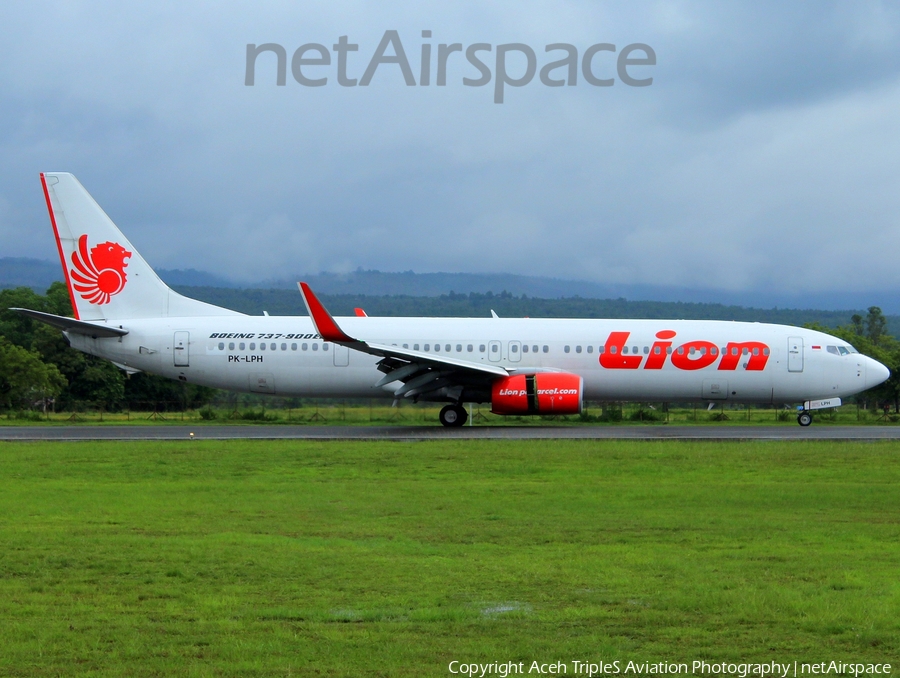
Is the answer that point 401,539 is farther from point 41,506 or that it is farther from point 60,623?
point 41,506

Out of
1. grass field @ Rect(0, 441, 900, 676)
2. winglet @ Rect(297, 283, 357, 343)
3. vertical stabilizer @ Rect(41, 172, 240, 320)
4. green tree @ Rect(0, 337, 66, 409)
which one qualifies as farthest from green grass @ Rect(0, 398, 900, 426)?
grass field @ Rect(0, 441, 900, 676)

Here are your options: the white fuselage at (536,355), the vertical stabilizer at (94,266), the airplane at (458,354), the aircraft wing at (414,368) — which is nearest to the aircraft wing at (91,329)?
the airplane at (458,354)

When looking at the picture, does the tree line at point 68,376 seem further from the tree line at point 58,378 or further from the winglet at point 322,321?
the winglet at point 322,321

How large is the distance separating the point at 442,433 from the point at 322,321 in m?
4.58

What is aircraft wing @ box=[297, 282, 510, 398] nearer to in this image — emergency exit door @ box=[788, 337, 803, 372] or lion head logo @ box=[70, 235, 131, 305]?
lion head logo @ box=[70, 235, 131, 305]

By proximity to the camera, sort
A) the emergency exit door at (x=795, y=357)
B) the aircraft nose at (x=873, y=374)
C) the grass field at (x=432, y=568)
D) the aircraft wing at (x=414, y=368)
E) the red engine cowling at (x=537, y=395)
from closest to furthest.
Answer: the grass field at (x=432, y=568), the aircraft wing at (x=414, y=368), the red engine cowling at (x=537, y=395), the emergency exit door at (x=795, y=357), the aircraft nose at (x=873, y=374)

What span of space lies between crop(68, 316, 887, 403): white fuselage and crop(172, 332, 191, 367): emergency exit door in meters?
0.03

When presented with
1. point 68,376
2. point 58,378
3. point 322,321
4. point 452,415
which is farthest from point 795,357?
point 68,376

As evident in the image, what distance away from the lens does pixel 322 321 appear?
27.9 m

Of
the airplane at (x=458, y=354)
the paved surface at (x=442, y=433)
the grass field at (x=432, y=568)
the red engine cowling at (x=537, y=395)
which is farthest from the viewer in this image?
the airplane at (x=458, y=354)

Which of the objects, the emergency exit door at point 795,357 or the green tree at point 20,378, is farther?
the green tree at point 20,378

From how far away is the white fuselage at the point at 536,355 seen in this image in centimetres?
3153

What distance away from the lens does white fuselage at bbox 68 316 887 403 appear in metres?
31.5

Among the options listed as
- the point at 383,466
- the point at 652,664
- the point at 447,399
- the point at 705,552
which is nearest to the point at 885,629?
the point at 652,664
